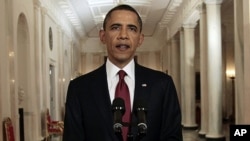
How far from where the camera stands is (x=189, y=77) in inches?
787

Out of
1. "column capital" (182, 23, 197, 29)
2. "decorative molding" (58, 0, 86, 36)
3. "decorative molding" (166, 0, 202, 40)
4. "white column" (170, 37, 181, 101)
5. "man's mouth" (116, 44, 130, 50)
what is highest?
"decorative molding" (58, 0, 86, 36)

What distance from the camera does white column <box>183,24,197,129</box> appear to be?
64.7 feet

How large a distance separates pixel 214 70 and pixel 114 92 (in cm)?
1163

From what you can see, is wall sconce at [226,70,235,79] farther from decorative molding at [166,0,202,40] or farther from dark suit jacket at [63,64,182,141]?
dark suit jacket at [63,64,182,141]

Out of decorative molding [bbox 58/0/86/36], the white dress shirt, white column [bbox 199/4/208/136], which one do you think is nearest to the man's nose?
the white dress shirt

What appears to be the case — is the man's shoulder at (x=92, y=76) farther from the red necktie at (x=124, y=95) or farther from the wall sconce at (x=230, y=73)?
the wall sconce at (x=230, y=73)

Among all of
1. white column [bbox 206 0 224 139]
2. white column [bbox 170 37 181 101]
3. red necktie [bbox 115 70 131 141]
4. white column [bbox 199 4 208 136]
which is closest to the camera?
red necktie [bbox 115 70 131 141]

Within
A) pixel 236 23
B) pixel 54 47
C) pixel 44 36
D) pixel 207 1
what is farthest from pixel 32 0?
pixel 236 23

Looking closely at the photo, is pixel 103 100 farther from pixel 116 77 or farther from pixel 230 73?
pixel 230 73

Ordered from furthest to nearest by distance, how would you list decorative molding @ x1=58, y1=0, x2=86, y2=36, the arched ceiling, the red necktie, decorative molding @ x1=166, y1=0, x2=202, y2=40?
the arched ceiling
decorative molding @ x1=58, y1=0, x2=86, y2=36
decorative molding @ x1=166, y1=0, x2=202, y2=40
the red necktie

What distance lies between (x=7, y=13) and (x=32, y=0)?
3396mm

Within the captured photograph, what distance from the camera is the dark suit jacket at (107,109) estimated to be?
103 inches

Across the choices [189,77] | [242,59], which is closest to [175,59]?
[189,77]

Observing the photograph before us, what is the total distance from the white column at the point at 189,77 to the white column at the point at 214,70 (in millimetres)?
5764
